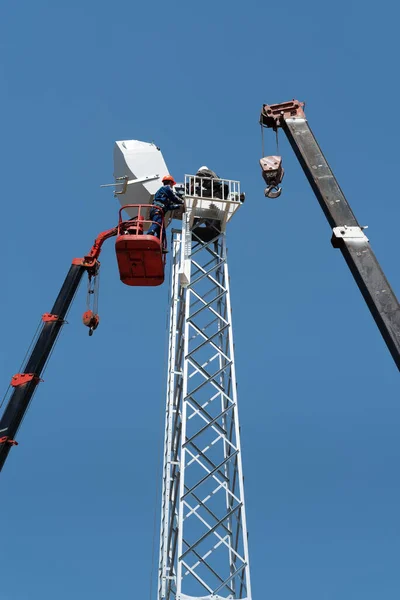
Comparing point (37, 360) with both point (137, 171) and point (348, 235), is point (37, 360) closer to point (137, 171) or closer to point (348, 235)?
point (137, 171)

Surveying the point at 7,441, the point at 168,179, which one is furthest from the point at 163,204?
the point at 7,441

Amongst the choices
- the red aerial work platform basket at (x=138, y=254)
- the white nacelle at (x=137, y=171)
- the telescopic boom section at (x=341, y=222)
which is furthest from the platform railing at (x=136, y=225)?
the telescopic boom section at (x=341, y=222)

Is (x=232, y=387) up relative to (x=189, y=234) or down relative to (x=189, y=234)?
down

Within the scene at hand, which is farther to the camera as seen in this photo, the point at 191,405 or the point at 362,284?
the point at 191,405

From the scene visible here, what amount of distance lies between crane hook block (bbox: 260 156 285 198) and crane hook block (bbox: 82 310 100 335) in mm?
10673

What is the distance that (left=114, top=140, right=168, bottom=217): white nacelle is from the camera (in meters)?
25.5

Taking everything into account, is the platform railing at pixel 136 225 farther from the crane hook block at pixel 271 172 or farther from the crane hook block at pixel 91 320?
the crane hook block at pixel 271 172

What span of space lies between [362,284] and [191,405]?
971 centimetres

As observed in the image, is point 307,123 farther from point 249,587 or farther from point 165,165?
point 165,165

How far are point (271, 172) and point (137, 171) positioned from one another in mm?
10956

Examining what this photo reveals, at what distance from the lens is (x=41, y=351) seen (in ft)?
73.7

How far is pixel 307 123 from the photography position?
1339 centimetres

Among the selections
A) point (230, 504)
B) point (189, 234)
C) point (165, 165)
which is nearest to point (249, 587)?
point (230, 504)

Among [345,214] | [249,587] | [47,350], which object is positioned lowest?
[249,587]
